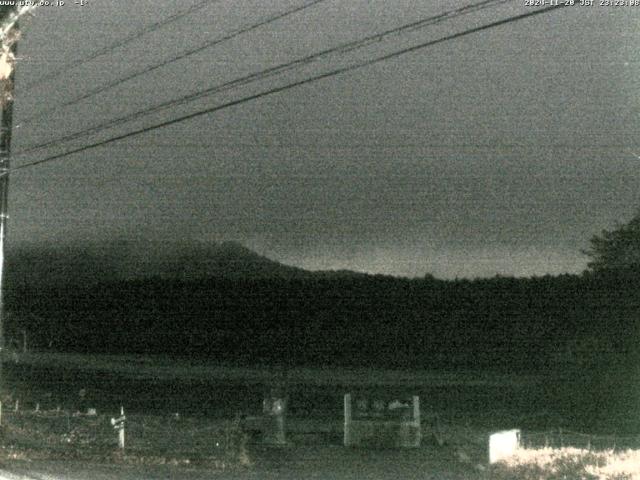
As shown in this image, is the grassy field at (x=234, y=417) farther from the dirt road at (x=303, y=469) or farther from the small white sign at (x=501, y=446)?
the small white sign at (x=501, y=446)

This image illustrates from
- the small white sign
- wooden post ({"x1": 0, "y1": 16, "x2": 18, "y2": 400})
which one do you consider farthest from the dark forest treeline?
wooden post ({"x1": 0, "y1": 16, "x2": 18, "y2": 400})

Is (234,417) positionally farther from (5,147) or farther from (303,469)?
(5,147)

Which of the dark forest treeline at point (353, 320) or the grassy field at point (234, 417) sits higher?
the dark forest treeline at point (353, 320)

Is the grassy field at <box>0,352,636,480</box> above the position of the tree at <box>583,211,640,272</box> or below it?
below

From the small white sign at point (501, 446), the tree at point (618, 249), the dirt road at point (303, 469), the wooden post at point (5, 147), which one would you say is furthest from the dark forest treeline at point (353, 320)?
the wooden post at point (5, 147)

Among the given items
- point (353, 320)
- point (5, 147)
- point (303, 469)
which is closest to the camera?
point (5, 147)

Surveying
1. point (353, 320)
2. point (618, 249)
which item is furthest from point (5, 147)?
point (353, 320)

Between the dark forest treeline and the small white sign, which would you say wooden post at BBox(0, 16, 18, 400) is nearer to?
the small white sign
